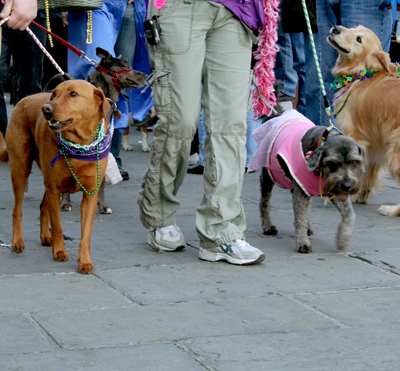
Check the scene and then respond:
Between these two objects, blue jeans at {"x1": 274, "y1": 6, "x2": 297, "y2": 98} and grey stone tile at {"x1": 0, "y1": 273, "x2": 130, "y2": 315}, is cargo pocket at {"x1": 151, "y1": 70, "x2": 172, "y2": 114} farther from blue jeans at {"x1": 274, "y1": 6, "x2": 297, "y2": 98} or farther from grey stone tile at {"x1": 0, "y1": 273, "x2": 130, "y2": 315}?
blue jeans at {"x1": 274, "y1": 6, "x2": 297, "y2": 98}

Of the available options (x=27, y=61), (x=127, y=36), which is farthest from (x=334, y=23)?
(x=27, y=61)

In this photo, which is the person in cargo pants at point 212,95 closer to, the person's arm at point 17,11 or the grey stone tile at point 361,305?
the grey stone tile at point 361,305

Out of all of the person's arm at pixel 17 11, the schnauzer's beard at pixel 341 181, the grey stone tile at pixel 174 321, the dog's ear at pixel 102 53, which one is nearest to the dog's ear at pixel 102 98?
the person's arm at pixel 17 11

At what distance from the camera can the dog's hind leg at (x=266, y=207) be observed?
15.7 ft

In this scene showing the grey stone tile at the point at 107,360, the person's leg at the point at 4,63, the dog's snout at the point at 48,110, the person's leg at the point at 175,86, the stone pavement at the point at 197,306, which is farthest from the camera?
the person's leg at the point at 4,63

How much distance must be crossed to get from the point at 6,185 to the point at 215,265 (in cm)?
324

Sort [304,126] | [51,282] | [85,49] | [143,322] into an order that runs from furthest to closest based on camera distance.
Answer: [85,49], [304,126], [51,282], [143,322]

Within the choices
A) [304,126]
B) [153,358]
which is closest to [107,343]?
[153,358]

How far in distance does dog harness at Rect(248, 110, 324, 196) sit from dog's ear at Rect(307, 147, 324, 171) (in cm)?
11

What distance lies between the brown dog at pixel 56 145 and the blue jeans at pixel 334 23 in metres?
3.20

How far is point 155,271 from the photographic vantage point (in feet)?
12.4

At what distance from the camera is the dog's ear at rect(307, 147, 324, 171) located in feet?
13.5

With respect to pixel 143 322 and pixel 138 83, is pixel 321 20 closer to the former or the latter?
pixel 138 83

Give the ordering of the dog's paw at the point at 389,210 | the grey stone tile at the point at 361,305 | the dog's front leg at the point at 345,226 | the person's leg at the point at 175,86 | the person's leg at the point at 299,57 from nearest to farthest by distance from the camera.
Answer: the grey stone tile at the point at 361,305 < the person's leg at the point at 175,86 < the dog's front leg at the point at 345,226 < the dog's paw at the point at 389,210 < the person's leg at the point at 299,57
